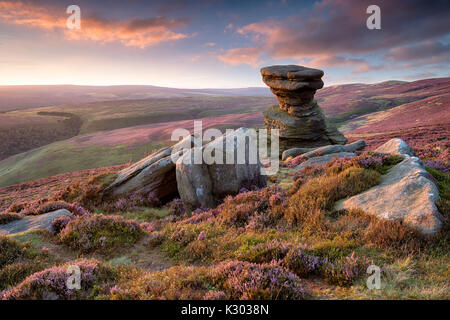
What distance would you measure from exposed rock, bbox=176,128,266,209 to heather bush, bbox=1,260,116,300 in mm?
7071

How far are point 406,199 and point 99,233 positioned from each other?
11.1 meters

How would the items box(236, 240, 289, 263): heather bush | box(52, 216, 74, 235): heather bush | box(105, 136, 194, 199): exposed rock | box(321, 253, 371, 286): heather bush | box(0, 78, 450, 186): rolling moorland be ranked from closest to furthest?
box(321, 253, 371, 286): heather bush < box(236, 240, 289, 263): heather bush < box(52, 216, 74, 235): heather bush < box(105, 136, 194, 199): exposed rock < box(0, 78, 450, 186): rolling moorland

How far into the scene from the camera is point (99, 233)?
8.94 meters

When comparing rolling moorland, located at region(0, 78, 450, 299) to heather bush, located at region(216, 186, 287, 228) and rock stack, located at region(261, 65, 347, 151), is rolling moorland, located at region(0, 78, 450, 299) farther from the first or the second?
rock stack, located at region(261, 65, 347, 151)

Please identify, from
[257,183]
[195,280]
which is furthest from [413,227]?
[257,183]

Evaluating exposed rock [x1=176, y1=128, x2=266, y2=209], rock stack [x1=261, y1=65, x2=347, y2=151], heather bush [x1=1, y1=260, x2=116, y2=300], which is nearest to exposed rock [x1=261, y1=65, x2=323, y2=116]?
rock stack [x1=261, y1=65, x2=347, y2=151]

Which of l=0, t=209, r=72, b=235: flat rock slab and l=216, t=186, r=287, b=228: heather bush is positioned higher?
l=216, t=186, r=287, b=228: heather bush

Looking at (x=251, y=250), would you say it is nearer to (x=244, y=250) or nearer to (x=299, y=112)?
(x=244, y=250)

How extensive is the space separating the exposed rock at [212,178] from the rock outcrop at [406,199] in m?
5.82

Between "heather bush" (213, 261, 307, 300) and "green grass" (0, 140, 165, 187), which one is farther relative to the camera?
"green grass" (0, 140, 165, 187)

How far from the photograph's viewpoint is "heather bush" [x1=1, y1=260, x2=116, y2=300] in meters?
4.93

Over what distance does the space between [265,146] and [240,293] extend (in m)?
30.3

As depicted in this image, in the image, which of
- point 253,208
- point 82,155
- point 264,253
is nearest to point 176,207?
point 253,208
